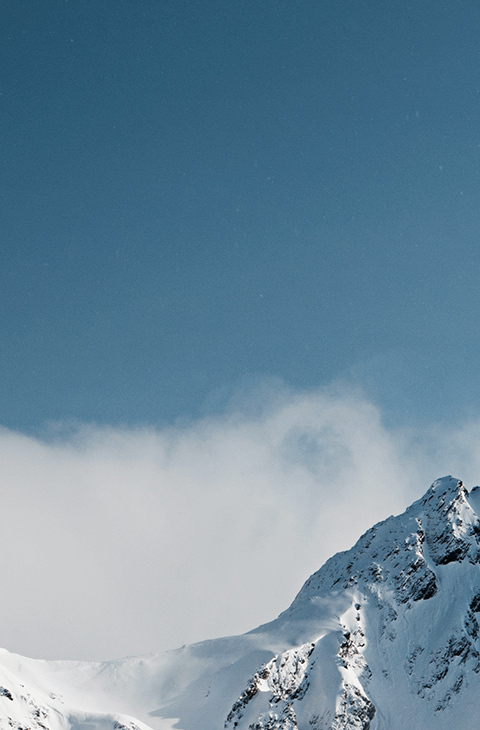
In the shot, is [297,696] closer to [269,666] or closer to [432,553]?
[269,666]

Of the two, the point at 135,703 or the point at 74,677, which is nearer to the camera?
the point at 135,703

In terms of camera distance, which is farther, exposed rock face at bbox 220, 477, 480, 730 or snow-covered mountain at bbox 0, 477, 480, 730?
exposed rock face at bbox 220, 477, 480, 730

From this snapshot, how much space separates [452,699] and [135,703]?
49.0 metres

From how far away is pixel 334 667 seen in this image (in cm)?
9556

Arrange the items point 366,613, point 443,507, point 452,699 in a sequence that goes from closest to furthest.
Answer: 1. point 452,699
2. point 366,613
3. point 443,507

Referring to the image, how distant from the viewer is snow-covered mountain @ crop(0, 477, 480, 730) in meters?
88.0

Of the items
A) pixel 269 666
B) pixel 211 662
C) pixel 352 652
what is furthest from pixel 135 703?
pixel 352 652

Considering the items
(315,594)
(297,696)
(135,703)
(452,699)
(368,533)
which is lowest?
(452,699)

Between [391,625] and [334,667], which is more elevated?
[391,625]

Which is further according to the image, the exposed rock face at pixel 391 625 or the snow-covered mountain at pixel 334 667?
the exposed rock face at pixel 391 625

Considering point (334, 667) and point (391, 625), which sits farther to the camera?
point (391, 625)

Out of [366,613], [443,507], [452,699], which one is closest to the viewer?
[452,699]

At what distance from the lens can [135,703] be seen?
96.1 metres

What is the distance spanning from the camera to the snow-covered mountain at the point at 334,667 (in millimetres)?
88000
